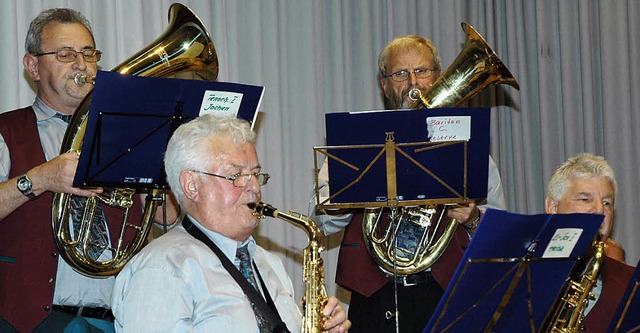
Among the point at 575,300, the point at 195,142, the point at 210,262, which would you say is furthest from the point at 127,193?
the point at 575,300

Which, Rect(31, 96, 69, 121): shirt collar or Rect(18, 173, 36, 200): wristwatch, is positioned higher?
Rect(31, 96, 69, 121): shirt collar

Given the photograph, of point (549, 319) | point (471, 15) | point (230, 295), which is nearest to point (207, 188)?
point (230, 295)

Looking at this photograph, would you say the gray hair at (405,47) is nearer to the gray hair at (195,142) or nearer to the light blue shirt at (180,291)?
the gray hair at (195,142)

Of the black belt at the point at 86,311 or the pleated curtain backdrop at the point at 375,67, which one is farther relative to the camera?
the pleated curtain backdrop at the point at 375,67

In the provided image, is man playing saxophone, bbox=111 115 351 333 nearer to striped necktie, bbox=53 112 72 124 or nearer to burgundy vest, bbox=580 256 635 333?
striped necktie, bbox=53 112 72 124

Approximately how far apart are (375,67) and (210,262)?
2965 mm

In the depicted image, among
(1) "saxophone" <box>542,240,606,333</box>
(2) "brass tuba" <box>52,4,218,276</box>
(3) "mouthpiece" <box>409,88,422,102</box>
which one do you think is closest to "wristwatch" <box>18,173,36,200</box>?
(2) "brass tuba" <box>52,4,218,276</box>

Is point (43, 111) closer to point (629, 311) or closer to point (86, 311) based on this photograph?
point (86, 311)

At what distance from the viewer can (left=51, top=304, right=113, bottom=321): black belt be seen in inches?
137

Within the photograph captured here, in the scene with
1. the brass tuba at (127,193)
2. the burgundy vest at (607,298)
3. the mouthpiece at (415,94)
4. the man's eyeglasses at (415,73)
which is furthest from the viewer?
→ the man's eyeglasses at (415,73)

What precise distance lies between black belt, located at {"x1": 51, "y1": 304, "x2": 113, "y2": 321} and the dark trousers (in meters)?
1.12

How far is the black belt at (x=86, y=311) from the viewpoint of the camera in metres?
3.48

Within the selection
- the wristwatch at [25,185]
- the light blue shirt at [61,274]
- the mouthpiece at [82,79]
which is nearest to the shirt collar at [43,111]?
the light blue shirt at [61,274]

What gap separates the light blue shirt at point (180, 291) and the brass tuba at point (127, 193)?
592 millimetres
